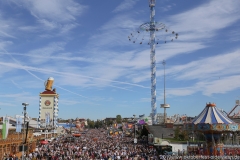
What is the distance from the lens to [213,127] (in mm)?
26500

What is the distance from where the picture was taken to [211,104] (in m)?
28.4

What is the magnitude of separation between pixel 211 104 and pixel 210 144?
12.6ft

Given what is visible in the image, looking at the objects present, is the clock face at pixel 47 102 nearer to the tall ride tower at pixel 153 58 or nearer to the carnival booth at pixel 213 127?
the tall ride tower at pixel 153 58

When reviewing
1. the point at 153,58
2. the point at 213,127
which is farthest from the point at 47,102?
the point at 213,127

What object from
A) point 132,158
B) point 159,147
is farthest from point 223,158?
point 159,147

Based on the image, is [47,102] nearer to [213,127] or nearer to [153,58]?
[153,58]

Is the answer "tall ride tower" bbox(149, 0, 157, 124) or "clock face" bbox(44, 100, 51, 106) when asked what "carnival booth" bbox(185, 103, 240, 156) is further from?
"clock face" bbox(44, 100, 51, 106)

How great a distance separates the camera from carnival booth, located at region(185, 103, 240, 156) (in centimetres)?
2636

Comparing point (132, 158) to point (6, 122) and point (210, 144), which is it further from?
point (6, 122)

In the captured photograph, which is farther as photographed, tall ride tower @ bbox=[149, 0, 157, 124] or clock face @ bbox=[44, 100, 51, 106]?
clock face @ bbox=[44, 100, 51, 106]

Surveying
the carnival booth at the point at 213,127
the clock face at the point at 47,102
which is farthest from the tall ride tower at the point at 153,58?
the clock face at the point at 47,102

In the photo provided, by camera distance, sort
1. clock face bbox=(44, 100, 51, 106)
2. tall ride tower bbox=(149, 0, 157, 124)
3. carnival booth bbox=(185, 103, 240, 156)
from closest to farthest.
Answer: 1. carnival booth bbox=(185, 103, 240, 156)
2. tall ride tower bbox=(149, 0, 157, 124)
3. clock face bbox=(44, 100, 51, 106)

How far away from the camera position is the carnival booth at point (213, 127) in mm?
26359

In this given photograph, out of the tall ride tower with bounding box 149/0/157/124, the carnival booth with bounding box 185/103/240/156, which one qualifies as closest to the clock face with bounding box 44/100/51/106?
the tall ride tower with bounding box 149/0/157/124
